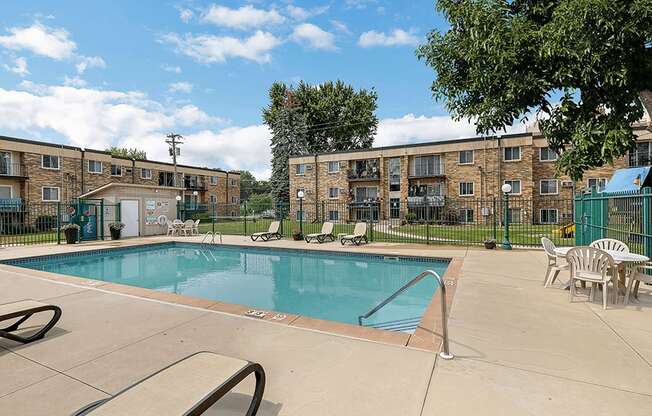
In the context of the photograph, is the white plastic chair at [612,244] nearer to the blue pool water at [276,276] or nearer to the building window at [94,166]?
the blue pool water at [276,276]

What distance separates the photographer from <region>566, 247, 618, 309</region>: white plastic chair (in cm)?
498

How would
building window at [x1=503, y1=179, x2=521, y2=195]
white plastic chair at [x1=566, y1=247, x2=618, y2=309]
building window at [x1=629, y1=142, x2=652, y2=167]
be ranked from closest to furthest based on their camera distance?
white plastic chair at [x1=566, y1=247, x2=618, y2=309] → building window at [x1=629, y1=142, x2=652, y2=167] → building window at [x1=503, y1=179, x2=521, y2=195]

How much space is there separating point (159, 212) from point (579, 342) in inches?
837

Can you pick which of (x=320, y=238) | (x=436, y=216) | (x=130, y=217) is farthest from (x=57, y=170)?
(x=436, y=216)

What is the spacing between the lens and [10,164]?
2492 centimetres

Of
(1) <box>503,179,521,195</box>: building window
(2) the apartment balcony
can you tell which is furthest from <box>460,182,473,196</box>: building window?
(2) the apartment balcony

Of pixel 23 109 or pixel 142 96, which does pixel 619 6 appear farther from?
pixel 23 109

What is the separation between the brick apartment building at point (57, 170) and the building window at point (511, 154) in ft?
114

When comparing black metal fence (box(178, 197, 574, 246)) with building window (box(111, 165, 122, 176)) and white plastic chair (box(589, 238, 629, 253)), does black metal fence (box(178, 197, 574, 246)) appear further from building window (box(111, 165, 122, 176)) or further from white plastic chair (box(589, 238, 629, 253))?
white plastic chair (box(589, 238, 629, 253))

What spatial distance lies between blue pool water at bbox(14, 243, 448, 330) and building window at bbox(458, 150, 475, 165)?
19.9 meters

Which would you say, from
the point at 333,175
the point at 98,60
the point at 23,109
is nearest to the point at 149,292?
the point at 98,60

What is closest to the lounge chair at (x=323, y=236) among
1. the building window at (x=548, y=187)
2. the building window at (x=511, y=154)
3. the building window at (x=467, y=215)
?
the building window at (x=467, y=215)

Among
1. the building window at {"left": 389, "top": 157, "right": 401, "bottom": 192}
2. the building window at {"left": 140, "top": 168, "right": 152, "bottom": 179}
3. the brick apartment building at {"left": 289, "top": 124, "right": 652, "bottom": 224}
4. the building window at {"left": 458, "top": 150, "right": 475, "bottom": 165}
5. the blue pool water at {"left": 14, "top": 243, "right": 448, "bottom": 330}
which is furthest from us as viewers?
the building window at {"left": 140, "top": 168, "right": 152, "bottom": 179}

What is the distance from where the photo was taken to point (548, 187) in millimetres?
26469
